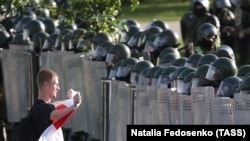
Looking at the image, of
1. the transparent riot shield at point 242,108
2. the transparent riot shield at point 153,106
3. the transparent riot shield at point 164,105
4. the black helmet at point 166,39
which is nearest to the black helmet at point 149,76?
the transparent riot shield at point 153,106

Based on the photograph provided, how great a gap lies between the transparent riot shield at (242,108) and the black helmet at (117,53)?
17.9 feet

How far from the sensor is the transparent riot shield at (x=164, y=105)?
54.1 ft

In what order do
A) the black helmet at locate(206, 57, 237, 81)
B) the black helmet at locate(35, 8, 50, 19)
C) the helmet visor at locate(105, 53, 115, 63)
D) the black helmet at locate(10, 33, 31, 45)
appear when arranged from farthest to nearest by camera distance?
1. the black helmet at locate(35, 8, 50, 19)
2. the black helmet at locate(10, 33, 31, 45)
3. the helmet visor at locate(105, 53, 115, 63)
4. the black helmet at locate(206, 57, 237, 81)

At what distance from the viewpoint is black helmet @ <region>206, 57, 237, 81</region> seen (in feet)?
57.7

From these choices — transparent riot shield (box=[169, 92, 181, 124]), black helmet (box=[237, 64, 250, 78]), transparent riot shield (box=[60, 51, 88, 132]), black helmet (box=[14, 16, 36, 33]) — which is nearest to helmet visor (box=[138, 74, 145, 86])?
black helmet (box=[237, 64, 250, 78])

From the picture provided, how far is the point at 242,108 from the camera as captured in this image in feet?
49.1

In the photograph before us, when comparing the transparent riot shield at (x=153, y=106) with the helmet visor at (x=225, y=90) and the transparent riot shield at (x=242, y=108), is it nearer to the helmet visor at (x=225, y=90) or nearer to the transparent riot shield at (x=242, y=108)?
the helmet visor at (x=225, y=90)

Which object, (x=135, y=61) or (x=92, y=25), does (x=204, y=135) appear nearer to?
(x=135, y=61)

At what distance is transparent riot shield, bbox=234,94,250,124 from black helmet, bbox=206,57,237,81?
2414mm

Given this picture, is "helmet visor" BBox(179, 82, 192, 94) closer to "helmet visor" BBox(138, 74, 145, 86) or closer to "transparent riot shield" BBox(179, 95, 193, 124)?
"transparent riot shield" BBox(179, 95, 193, 124)

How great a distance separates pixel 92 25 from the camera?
22.3 metres

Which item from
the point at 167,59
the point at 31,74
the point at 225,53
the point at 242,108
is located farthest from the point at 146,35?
the point at 242,108

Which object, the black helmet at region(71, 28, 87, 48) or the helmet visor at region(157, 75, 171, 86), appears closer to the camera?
the helmet visor at region(157, 75, 171, 86)

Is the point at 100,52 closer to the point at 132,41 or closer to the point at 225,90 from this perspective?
the point at 132,41
